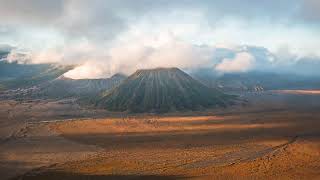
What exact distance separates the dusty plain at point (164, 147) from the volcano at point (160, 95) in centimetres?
2397

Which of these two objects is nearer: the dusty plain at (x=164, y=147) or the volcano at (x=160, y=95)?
the dusty plain at (x=164, y=147)

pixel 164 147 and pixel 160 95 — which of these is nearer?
pixel 164 147

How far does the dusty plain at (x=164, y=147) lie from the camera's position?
5109 centimetres

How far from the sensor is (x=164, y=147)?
66.4 m

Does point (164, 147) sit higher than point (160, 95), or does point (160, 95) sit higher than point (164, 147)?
point (160, 95)

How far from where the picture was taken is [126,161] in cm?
5697

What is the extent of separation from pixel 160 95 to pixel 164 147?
7330 cm

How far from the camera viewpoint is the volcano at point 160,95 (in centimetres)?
13200

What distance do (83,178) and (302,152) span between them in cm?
2917

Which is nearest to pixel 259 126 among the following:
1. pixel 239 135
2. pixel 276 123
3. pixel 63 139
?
pixel 276 123

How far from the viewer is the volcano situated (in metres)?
132

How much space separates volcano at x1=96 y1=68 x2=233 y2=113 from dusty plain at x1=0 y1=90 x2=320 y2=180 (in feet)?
78.6

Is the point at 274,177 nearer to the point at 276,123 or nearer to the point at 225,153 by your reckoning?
the point at 225,153

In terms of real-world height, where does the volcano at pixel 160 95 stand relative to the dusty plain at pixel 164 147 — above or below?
above
